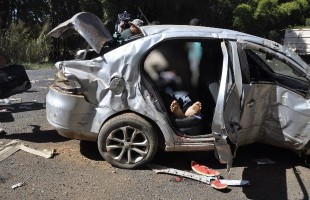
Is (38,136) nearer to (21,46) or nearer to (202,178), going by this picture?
(202,178)

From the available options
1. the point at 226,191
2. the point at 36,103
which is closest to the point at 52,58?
the point at 36,103

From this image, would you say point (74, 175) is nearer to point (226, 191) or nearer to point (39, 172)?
point (39, 172)

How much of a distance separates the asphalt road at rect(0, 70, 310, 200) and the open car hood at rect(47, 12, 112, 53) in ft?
4.72

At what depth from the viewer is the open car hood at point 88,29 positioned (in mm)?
5012

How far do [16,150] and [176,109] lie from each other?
2167 mm

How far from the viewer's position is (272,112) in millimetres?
5246

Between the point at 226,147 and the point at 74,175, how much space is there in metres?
1.75

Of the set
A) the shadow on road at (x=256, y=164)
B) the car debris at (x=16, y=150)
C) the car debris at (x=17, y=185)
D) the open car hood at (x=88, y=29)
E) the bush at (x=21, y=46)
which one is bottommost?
the bush at (x=21, y=46)

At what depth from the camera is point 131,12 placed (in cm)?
1938

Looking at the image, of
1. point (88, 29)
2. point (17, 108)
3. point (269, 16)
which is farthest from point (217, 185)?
point (269, 16)

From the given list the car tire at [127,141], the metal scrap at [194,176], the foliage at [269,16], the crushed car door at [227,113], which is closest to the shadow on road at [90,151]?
the car tire at [127,141]

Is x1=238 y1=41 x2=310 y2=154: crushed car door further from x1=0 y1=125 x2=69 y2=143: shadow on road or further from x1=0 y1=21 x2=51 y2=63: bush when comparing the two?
x1=0 y1=21 x2=51 y2=63: bush

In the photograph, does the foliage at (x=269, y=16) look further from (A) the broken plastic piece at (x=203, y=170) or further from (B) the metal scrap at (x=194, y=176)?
(B) the metal scrap at (x=194, y=176)

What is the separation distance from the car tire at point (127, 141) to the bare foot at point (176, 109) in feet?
1.18
